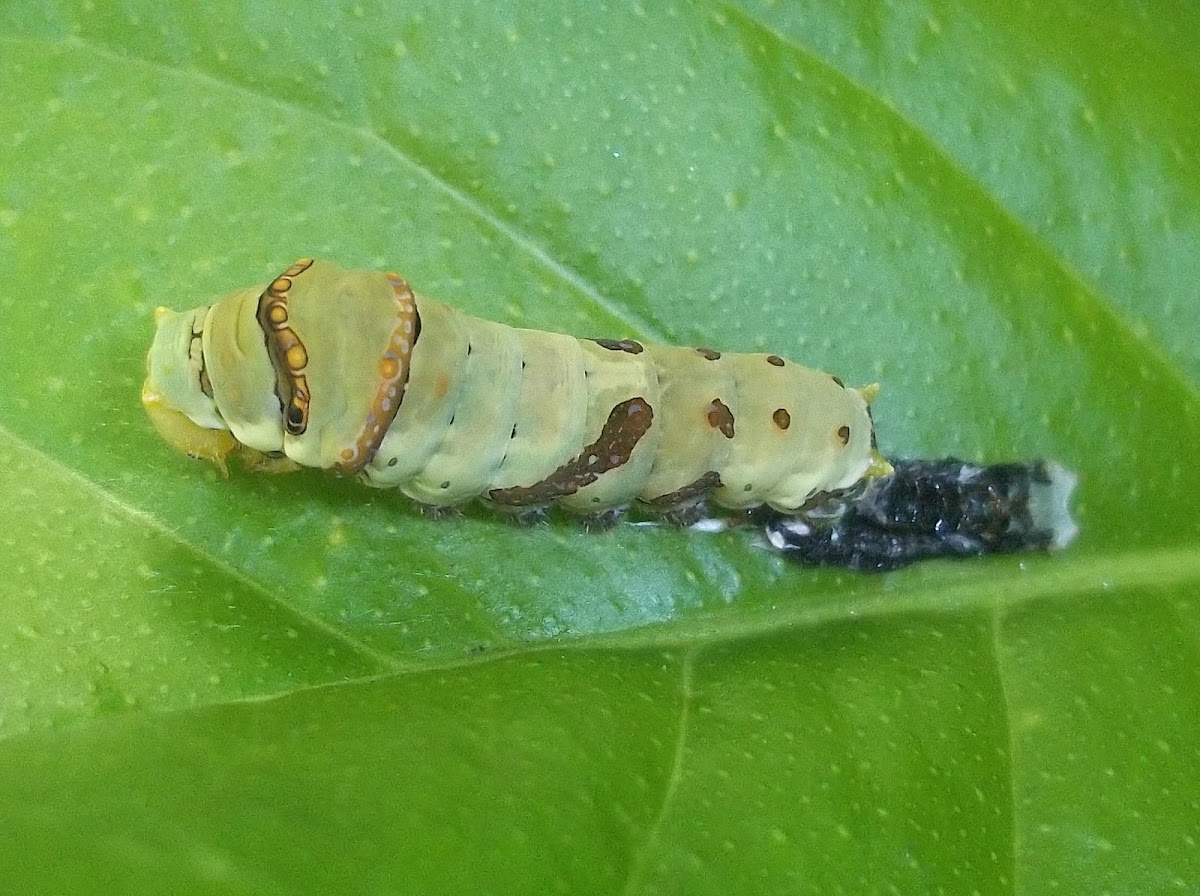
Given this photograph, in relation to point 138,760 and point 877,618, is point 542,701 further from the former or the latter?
point 877,618

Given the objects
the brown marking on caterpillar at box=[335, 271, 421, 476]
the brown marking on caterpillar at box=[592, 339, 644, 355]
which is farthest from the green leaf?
the brown marking on caterpillar at box=[335, 271, 421, 476]

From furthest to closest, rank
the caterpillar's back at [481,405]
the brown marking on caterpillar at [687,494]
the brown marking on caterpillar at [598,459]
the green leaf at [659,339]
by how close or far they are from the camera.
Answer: the brown marking on caterpillar at [687,494]
the brown marking on caterpillar at [598,459]
the caterpillar's back at [481,405]
the green leaf at [659,339]

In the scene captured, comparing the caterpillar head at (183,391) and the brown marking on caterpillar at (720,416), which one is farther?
the brown marking on caterpillar at (720,416)

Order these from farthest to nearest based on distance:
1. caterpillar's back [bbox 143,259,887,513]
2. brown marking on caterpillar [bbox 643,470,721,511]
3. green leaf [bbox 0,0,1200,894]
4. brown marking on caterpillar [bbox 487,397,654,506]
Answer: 1. brown marking on caterpillar [bbox 643,470,721,511]
2. brown marking on caterpillar [bbox 487,397,654,506]
3. caterpillar's back [bbox 143,259,887,513]
4. green leaf [bbox 0,0,1200,894]

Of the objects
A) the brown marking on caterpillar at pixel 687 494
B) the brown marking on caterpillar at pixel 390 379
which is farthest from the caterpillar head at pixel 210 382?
the brown marking on caterpillar at pixel 687 494

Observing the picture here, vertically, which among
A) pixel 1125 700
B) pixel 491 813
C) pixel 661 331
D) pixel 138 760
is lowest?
pixel 138 760

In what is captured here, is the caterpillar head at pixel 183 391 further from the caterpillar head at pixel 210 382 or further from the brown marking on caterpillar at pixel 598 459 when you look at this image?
the brown marking on caterpillar at pixel 598 459

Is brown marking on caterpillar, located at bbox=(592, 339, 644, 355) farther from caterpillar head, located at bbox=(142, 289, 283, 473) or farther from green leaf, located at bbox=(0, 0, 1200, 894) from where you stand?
caterpillar head, located at bbox=(142, 289, 283, 473)

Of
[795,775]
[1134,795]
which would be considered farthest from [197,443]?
[1134,795]
